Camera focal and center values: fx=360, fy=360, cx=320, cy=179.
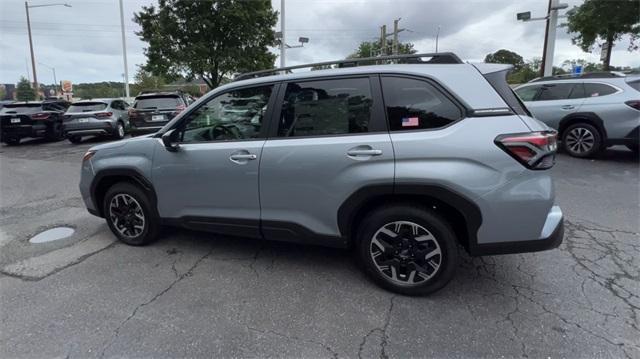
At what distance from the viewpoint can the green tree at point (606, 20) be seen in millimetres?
15141

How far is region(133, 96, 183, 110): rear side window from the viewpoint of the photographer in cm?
1151

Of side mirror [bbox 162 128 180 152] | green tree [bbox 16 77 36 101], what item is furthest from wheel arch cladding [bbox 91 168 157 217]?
green tree [bbox 16 77 36 101]

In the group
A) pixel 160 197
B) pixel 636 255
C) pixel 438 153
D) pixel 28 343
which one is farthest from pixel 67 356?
pixel 636 255

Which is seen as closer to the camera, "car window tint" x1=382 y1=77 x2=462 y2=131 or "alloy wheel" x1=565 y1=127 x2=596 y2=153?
"car window tint" x1=382 y1=77 x2=462 y2=131

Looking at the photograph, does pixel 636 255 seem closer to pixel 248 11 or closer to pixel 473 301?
pixel 473 301

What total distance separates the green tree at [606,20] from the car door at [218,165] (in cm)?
1874

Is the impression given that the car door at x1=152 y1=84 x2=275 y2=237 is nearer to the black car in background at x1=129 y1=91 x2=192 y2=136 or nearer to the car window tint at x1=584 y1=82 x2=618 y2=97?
the car window tint at x1=584 y1=82 x2=618 y2=97

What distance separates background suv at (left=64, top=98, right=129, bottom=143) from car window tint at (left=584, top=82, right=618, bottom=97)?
13.6m

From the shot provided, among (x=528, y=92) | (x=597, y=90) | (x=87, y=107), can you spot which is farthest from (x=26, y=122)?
(x=597, y=90)

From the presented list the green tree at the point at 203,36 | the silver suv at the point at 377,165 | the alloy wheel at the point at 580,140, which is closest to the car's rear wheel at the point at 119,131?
the green tree at the point at 203,36

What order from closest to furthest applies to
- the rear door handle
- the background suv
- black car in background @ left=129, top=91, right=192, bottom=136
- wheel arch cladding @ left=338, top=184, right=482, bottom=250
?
wheel arch cladding @ left=338, top=184, right=482, bottom=250
the rear door handle
black car in background @ left=129, top=91, right=192, bottom=136
the background suv

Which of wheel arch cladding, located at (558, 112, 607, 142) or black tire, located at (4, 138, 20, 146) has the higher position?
wheel arch cladding, located at (558, 112, 607, 142)

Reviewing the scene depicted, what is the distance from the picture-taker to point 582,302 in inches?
107

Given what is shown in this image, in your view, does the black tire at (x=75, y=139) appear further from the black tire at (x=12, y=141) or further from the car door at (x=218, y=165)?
the car door at (x=218, y=165)
